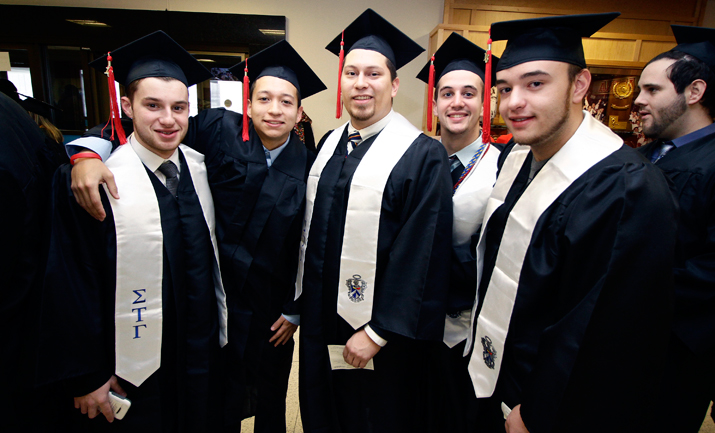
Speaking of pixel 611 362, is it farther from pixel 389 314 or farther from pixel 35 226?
pixel 35 226

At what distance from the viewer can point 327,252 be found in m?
1.54

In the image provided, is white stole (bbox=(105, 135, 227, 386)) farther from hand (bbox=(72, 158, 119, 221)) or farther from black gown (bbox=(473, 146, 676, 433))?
black gown (bbox=(473, 146, 676, 433))

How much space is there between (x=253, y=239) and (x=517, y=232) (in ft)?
3.50

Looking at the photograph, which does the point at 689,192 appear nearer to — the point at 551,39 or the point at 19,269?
the point at 551,39

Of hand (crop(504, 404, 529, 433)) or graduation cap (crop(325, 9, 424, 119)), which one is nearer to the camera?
hand (crop(504, 404, 529, 433))

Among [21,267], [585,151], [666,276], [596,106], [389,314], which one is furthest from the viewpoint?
[596,106]

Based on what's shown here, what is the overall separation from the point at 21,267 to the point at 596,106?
5.32m

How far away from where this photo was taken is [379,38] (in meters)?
1.67

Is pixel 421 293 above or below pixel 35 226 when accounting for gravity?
below

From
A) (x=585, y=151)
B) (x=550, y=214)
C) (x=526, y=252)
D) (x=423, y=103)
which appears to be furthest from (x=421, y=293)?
(x=423, y=103)

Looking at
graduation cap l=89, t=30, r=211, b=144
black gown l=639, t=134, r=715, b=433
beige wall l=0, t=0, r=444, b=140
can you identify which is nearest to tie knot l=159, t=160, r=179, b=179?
graduation cap l=89, t=30, r=211, b=144

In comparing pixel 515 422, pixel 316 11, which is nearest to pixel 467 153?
pixel 515 422

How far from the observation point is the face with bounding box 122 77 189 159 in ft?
4.60

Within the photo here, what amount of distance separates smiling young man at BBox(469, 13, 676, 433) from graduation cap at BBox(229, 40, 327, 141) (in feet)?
3.14
